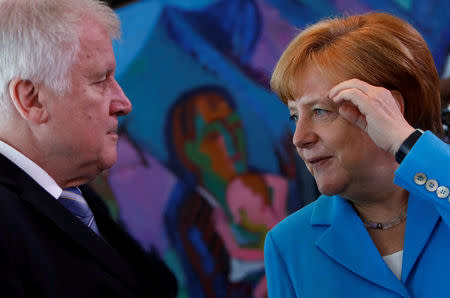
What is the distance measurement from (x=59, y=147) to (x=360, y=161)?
0.70 metres

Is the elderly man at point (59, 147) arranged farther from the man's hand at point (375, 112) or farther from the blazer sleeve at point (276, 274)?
the man's hand at point (375, 112)

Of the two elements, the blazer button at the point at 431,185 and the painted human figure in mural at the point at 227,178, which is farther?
the painted human figure in mural at the point at 227,178

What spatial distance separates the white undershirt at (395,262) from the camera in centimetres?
140

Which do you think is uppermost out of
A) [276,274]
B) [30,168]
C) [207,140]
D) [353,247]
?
[30,168]

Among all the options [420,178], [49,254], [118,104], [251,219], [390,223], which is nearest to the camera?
[49,254]

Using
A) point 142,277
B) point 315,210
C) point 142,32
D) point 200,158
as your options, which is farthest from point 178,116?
point 142,277

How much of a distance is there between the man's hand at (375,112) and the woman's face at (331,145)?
52 millimetres

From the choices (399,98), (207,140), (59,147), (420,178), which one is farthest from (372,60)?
(207,140)

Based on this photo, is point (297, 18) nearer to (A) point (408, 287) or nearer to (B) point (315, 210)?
(B) point (315, 210)

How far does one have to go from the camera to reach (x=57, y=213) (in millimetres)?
1169

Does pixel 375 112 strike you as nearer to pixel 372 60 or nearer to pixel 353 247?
pixel 372 60

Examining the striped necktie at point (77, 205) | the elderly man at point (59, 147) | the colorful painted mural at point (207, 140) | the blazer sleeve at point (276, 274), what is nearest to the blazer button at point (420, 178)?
the blazer sleeve at point (276, 274)

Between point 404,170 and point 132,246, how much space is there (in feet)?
2.06

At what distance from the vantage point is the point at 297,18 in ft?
12.3
